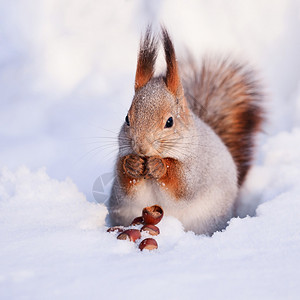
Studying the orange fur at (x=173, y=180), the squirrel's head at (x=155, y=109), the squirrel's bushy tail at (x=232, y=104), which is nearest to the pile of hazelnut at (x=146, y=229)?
the orange fur at (x=173, y=180)

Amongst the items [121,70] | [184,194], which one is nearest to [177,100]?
[184,194]

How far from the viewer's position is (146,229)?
1.56m

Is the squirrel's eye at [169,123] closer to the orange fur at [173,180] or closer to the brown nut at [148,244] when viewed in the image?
the orange fur at [173,180]

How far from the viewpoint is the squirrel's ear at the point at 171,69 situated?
5.38 feet

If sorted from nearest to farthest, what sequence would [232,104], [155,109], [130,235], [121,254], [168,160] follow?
[121,254]
[130,235]
[155,109]
[168,160]
[232,104]

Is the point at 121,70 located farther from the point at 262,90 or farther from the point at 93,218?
the point at 93,218

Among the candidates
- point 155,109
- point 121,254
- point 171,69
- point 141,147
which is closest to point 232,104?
point 171,69

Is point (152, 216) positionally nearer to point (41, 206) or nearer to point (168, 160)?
point (168, 160)

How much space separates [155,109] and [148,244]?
0.50m

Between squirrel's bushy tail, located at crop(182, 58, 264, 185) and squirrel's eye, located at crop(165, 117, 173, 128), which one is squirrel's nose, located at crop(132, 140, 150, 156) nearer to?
squirrel's eye, located at crop(165, 117, 173, 128)

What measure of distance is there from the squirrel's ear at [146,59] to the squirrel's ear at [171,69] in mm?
68

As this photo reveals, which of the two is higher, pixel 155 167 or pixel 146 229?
pixel 155 167

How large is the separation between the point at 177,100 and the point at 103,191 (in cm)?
78

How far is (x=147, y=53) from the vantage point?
170cm
